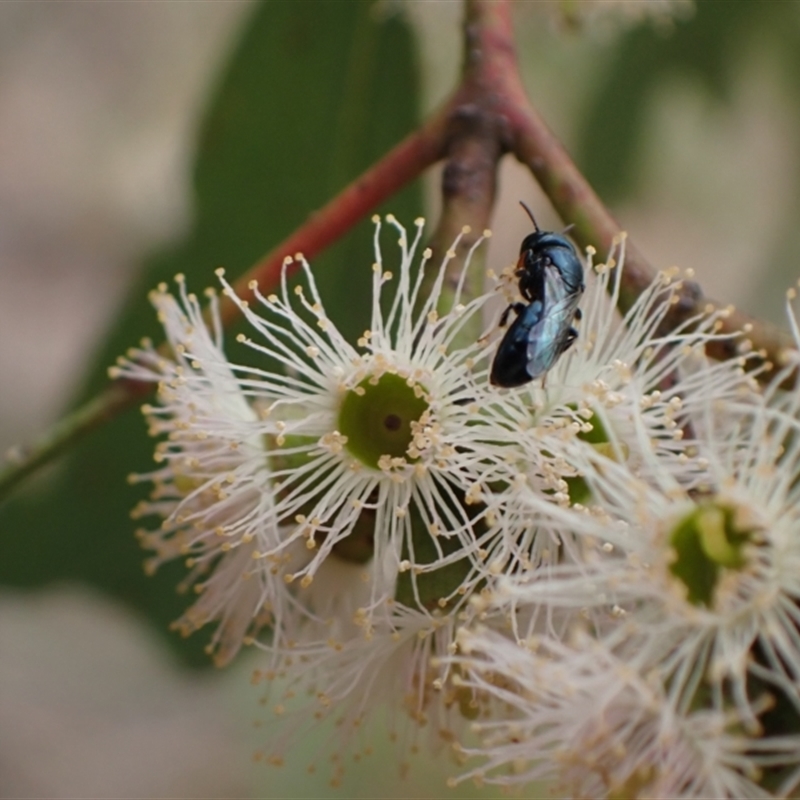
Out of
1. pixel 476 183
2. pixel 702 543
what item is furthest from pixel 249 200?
pixel 702 543

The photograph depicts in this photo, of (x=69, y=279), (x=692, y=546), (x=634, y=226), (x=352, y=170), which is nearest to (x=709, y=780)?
(x=692, y=546)

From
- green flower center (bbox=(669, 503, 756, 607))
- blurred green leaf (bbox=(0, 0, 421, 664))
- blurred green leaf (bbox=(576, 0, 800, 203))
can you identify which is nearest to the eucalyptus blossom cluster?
green flower center (bbox=(669, 503, 756, 607))

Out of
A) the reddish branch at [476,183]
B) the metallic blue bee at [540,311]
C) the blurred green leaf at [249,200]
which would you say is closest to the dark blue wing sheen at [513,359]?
the metallic blue bee at [540,311]

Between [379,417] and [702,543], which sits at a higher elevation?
[379,417]

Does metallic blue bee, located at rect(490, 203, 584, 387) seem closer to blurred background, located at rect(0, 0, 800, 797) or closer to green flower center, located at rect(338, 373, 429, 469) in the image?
green flower center, located at rect(338, 373, 429, 469)

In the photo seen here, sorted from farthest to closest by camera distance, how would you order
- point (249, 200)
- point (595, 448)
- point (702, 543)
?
point (249, 200), point (595, 448), point (702, 543)

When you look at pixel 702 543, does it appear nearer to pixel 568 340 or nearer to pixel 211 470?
pixel 568 340
